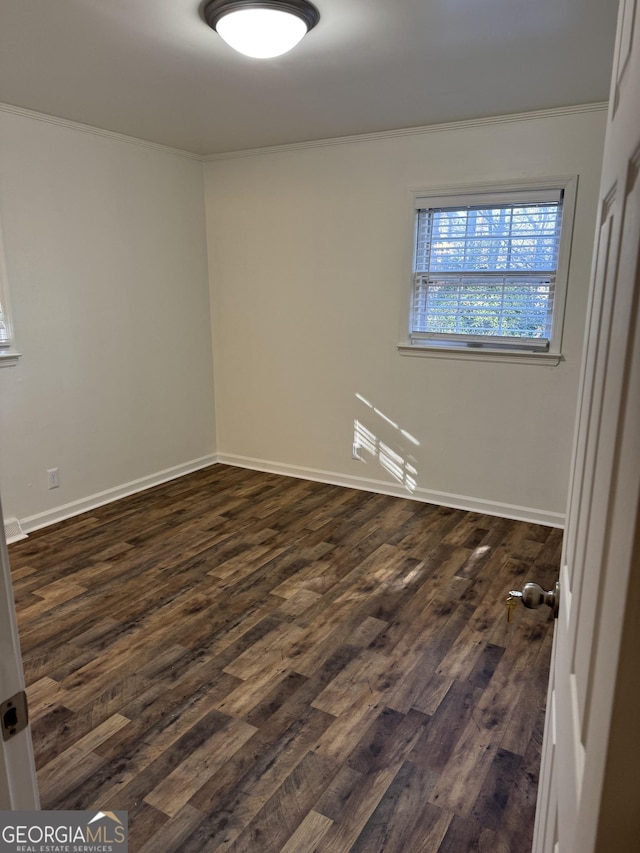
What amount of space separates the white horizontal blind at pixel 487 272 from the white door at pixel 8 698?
11.3 feet

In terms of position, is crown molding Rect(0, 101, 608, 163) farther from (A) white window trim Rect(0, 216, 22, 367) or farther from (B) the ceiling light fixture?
(B) the ceiling light fixture

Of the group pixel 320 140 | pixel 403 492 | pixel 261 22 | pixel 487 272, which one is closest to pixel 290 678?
pixel 403 492

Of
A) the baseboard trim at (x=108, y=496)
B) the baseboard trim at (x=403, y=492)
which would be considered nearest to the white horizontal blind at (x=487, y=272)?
the baseboard trim at (x=403, y=492)

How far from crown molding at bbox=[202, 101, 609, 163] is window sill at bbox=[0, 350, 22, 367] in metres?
2.20

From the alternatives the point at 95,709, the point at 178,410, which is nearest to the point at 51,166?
the point at 178,410

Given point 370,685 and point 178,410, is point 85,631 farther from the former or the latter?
point 178,410

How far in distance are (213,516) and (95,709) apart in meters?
1.85

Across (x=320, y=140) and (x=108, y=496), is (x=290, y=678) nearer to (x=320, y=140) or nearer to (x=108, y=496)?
(x=108, y=496)

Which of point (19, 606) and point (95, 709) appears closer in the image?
point (95, 709)

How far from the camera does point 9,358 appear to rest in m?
3.38

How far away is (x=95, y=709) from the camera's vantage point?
2.10 metres

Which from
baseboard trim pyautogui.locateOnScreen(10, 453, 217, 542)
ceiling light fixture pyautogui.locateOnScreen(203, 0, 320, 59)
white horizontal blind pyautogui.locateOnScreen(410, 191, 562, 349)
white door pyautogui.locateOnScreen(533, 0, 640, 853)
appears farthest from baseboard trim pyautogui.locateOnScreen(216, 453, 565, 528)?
white door pyautogui.locateOnScreen(533, 0, 640, 853)

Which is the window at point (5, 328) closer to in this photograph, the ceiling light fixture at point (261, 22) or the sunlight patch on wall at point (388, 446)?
the ceiling light fixture at point (261, 22)

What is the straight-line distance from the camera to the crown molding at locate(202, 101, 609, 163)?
3.23 metres
